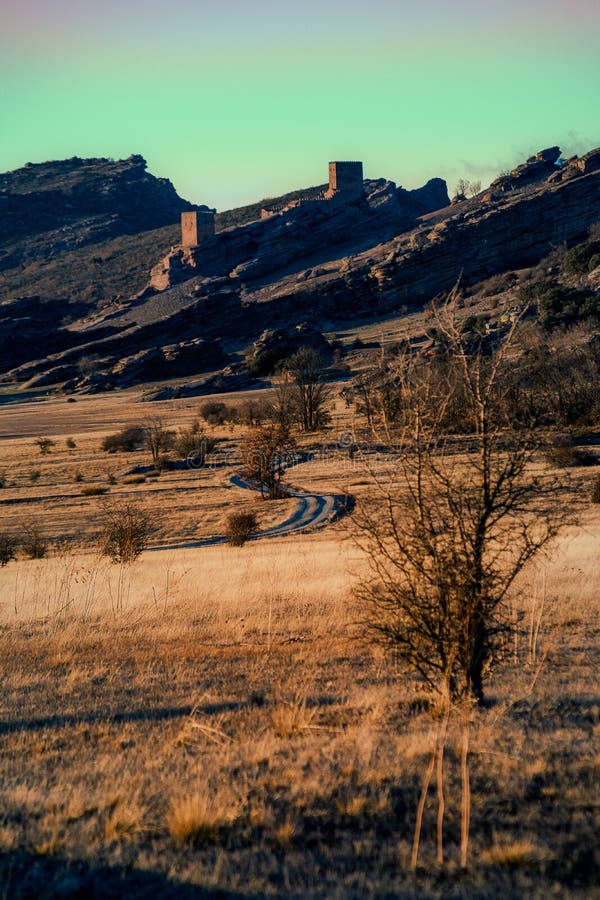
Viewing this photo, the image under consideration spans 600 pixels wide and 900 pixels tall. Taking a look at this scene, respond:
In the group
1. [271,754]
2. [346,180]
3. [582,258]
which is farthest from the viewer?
[346,180]

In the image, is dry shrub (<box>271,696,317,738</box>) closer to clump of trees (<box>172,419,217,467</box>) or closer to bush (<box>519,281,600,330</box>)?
clump of trees (<box>172,419,217,467</box>)

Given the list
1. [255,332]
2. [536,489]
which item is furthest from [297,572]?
[255,332]

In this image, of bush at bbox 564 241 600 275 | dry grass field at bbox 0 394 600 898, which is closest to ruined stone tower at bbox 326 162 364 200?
bush at bbox 564 241 600 275

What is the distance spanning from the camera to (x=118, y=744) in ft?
23.3

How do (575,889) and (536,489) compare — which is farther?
(536,489)

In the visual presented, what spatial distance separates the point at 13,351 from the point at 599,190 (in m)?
73.1

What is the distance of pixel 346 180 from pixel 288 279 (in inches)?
894

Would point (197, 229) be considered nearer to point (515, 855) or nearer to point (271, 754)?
point (271, 754)

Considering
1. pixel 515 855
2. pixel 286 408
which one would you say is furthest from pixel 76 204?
pixel 515 855

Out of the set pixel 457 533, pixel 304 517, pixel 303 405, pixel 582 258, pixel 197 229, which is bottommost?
pixel 304 517

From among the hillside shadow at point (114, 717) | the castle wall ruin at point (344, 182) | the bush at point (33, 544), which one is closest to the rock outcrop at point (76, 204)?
the castle wall ruin at point (344, 182)

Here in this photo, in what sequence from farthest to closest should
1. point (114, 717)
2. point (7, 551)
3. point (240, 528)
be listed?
point (240, 528), point (7, 551), point (114, 717)

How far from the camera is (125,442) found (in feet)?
159

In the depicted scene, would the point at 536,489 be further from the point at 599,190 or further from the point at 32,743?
the point at 599,190
